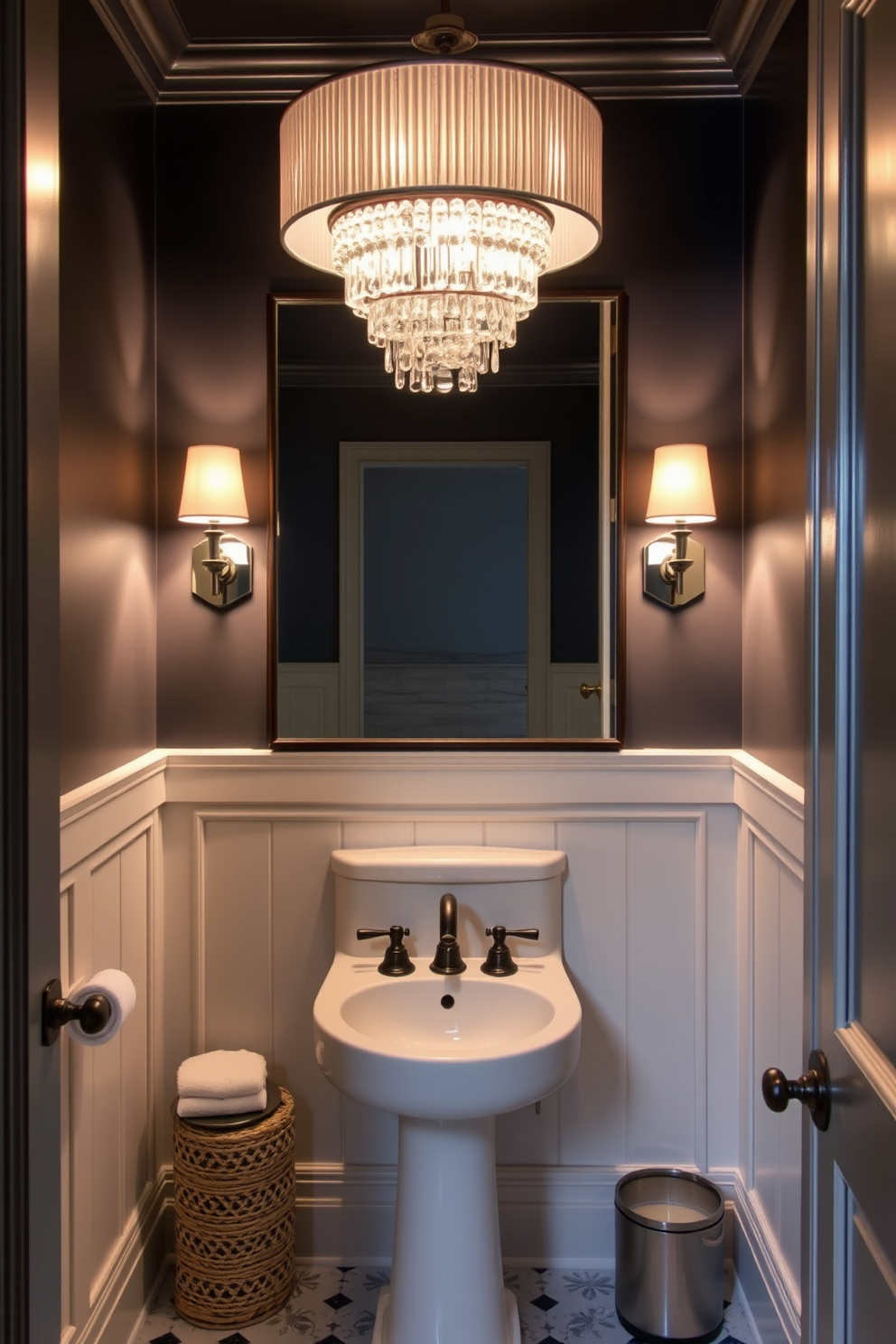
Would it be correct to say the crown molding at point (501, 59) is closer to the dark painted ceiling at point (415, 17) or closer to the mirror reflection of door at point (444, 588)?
the dark painted ceiling at point (415, 17)

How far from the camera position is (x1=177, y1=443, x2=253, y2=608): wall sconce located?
2.26 metres

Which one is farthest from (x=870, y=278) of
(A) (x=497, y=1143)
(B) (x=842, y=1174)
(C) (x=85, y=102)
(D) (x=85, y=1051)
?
(A) (x=497, y=1143)

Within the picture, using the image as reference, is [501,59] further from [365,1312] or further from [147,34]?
[365,1312]

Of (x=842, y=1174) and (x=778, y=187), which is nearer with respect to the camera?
(x=842, y=1174)

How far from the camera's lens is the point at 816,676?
107 centimetres

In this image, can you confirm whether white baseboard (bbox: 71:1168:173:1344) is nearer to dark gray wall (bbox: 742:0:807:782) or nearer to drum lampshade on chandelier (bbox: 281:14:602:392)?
dark gray wall (bbox: 742:0:807:782)

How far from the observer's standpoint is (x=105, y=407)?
1997 mm

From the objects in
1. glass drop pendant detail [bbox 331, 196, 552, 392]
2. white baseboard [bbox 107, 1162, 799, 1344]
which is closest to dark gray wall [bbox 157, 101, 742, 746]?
glass drop pendant detail [bbox 331, 196, 552, 392]

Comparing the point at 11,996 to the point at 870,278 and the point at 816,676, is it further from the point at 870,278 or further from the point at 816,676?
the point at 870,278

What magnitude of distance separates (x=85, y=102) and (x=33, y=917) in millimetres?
1466

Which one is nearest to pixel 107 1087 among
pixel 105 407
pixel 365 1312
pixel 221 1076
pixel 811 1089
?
pixel 221 1076

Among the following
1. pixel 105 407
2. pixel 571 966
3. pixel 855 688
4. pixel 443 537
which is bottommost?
pixel 571 966

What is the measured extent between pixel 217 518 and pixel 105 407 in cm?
34

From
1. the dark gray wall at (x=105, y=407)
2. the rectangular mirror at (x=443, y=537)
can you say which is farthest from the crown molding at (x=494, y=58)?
the rectangular mirror at (x=443, y=537)
